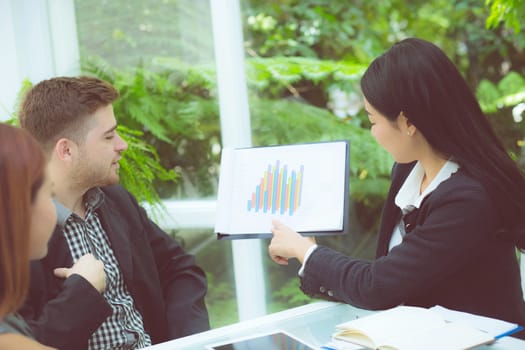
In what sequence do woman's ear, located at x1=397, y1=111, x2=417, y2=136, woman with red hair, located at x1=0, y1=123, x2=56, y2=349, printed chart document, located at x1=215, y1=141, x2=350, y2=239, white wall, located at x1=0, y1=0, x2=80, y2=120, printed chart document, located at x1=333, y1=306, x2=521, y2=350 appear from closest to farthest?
woman with red hair, located at x1=0, y1=123, x2=56, y2=349, printed chart document, located at x1=333, y1=306, x2=521, y2=350, woman's ear, located at x1=397, y1=111, x2=417, y2=136, printed chart document, located at x1=215, y1=141, x2=350, y2=239, white wall, located at x1=0, y1=0, x2=80, y2=120

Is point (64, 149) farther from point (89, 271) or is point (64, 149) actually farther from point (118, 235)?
point (89, 271)

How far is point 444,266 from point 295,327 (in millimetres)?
408

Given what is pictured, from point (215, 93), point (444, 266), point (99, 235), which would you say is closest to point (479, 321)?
point (444, 266)

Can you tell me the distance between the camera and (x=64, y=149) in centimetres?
182

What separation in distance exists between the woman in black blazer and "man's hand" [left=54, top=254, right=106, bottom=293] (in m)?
→ 0.56

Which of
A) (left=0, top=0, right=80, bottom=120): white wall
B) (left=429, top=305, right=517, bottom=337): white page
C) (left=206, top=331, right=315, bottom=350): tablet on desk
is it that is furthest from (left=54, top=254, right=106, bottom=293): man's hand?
(left=0, top=0, right=80, bottom=120): white wall

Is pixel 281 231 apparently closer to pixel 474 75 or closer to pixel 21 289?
pixel 21 289

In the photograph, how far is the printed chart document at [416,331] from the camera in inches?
46.2

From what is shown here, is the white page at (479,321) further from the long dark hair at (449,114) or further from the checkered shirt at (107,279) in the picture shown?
the checkered shirt at (107,279)

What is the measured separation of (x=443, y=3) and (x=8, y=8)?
237 centimetres

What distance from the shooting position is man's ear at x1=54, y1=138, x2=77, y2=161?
1806 mm

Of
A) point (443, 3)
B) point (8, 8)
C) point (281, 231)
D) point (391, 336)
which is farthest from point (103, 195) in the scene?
point (443, 3)

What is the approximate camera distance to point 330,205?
1655mm

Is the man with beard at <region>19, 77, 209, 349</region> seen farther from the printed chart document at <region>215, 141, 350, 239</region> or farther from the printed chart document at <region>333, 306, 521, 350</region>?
the printed chart document at <region>333, 306, 521, 350</region>
